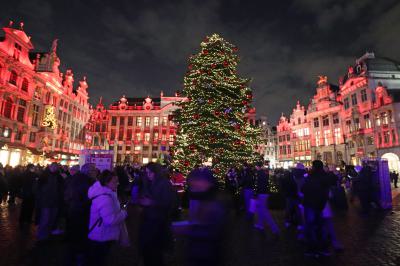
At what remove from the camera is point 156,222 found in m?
3.98

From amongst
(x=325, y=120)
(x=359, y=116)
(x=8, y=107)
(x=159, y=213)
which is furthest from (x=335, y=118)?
(x=159, y=213)

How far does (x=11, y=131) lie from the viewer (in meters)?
34.2

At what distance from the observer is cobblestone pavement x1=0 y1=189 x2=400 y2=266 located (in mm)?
5887

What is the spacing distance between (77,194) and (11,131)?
37.2 metres

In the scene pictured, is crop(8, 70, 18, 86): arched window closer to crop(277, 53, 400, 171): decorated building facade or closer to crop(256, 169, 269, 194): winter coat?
crop(256, 169, 269, 194): winter coat

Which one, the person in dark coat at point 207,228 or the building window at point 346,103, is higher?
the building window at point 346,103

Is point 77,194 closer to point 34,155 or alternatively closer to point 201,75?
point 201,75

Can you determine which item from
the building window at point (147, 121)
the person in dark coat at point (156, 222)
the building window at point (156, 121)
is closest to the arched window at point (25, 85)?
the building window at point (147, 121)

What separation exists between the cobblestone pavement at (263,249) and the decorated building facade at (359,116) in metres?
30.2

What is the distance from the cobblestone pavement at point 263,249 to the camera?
589 centimetres

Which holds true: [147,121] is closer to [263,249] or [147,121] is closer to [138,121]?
[138,121]

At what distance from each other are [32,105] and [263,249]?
4242 cm

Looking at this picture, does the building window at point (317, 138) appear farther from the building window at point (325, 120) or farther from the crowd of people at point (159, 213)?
the crowd of people at point (159, 213)

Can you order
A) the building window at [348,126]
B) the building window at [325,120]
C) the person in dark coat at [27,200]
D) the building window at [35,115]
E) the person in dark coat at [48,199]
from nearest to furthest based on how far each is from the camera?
the person in dark coat at [48,199]
the person in dark coat at [27,200]
the building window at [35,115]
the building window at [348,126]
the building window at [325,120]
